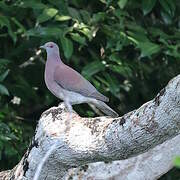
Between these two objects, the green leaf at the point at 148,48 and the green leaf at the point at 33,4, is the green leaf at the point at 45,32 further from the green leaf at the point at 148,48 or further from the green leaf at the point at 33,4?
the green leaf at the point at 148,48

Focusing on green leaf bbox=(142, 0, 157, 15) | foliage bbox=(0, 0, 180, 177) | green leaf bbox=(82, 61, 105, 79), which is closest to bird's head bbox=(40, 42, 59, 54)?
foliage bbox=(0, 0, 180, 177)

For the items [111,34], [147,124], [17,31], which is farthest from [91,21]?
[147,124]

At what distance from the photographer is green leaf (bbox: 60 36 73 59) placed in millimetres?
6160

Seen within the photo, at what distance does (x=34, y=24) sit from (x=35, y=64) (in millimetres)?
372

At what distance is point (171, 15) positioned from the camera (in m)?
6.88

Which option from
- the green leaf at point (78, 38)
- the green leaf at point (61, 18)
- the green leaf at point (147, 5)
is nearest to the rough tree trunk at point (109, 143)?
the green leaf at point (78, 38)

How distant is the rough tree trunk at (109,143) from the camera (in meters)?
4.05

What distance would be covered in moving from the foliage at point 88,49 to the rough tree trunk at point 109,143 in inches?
50.0

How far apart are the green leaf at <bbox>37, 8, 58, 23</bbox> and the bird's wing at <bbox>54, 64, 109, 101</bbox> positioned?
0.45 m

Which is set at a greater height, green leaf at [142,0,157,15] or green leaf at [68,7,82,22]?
green leaf at [142,0,157,15]

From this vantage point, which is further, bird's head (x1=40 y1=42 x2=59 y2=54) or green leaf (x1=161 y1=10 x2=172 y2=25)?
green leaf (x1=161 y1=10 x2=172 y2=25)

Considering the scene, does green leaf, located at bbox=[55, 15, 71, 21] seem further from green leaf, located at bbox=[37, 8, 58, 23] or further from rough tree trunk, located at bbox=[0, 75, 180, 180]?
rough tree trunk, located at bbox=[0, 75, 180, 180]

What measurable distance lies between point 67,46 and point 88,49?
2.97 feet

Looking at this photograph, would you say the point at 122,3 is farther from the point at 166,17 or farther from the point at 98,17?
the point at 166,17
